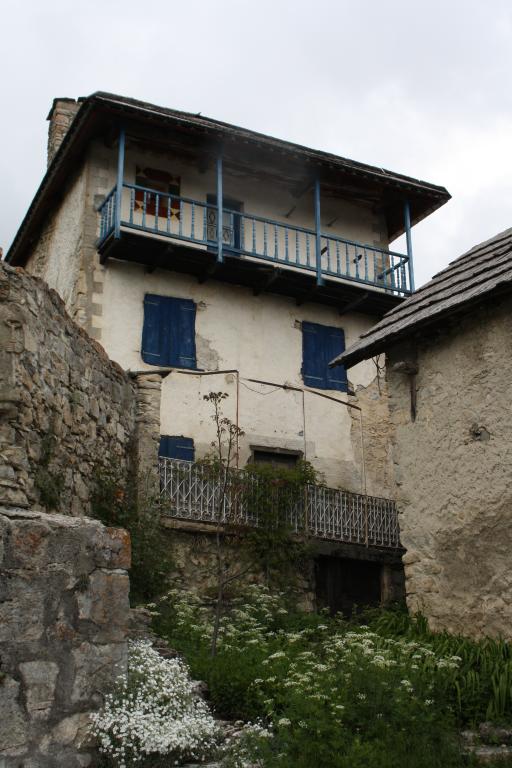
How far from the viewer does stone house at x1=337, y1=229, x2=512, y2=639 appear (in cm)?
936

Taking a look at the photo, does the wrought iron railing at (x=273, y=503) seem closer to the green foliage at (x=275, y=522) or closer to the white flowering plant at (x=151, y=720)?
the green foliage at (x=275, y=522)

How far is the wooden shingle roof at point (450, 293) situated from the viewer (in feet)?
31.9

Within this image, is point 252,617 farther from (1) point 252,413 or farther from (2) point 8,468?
(1) point 252,413

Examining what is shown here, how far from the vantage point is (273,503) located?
12.7 m

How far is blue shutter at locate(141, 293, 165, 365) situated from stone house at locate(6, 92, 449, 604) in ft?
0.09

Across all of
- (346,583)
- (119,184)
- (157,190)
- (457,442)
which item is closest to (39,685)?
(457,442)

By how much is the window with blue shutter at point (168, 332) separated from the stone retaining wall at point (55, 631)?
9510 millimetres

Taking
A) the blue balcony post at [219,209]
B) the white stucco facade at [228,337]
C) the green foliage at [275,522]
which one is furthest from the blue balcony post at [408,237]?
the green foliage at [275,522]

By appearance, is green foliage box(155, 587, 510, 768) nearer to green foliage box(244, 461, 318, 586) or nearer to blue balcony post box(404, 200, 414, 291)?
green foliage box(244, 461, 318, 586)

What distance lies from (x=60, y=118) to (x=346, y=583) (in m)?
12.0

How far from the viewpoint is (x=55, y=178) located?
1761 cm

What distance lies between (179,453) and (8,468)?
7630mm

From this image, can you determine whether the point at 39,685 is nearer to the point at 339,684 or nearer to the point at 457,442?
the point at 339,684

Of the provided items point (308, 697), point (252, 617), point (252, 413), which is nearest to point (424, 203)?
point (252, 413)
